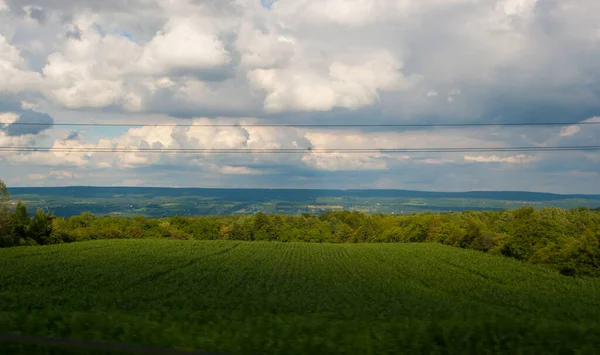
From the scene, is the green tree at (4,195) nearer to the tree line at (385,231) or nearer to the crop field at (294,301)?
the tree line at (385,231)

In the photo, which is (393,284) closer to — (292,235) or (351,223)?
(292,235)

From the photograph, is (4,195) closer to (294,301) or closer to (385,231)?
(294,301)

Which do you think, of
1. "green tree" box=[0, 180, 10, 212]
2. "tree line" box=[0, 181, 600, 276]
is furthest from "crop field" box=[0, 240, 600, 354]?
"green tree" box=[0, 180, 10, 212]

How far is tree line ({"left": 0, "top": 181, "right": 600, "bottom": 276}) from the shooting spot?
6881cm

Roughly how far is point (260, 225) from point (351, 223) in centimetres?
4095

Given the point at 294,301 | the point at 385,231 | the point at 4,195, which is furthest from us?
the point at 385,231

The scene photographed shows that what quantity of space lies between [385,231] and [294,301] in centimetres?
10947

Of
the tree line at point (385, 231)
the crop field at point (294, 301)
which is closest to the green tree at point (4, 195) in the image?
the tree line at point (385, 231)

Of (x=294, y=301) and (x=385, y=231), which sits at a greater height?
(x=294, y=301)

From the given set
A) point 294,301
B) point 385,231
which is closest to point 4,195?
point 294,301

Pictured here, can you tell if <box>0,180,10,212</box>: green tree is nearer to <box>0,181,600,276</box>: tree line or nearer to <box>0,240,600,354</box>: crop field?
<box>0,181,600,276</box>: tree line

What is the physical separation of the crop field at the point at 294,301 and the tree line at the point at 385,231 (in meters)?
15.3

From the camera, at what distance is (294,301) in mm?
23078

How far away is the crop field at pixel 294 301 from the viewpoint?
456 inches
